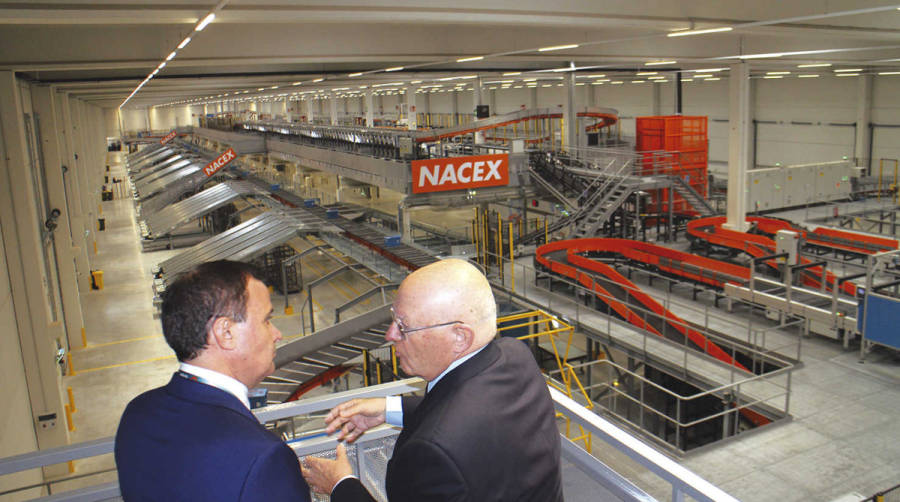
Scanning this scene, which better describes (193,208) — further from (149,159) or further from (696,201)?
(149,159)

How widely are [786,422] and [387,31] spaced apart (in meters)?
8.69

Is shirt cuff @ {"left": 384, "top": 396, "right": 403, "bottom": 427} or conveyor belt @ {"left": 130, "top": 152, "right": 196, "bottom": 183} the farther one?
conveyor belt @ {"left": 130, "top": 152, "right": 196, "bottom": 183}

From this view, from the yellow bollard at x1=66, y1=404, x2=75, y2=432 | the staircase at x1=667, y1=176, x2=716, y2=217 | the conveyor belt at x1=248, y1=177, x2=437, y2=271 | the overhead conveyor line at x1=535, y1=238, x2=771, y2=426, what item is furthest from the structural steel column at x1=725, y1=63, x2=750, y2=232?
the yellow bollard at x1=66, y1=404, x2=75, y2=432

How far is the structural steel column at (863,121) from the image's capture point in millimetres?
26531

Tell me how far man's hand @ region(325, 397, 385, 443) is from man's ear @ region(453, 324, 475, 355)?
1.91 ft

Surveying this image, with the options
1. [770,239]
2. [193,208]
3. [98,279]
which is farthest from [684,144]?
[98,279]

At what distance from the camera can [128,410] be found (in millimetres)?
1633

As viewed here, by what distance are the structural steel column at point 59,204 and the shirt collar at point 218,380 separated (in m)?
13.6

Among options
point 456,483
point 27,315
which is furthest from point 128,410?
point 27,315

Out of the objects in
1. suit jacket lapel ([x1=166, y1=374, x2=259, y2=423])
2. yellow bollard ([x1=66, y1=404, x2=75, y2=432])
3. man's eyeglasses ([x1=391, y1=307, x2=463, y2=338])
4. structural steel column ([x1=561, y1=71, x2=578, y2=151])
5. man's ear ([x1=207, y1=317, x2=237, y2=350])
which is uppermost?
structural steel column ([x1=561, y1=71, x2=578, y2=151])

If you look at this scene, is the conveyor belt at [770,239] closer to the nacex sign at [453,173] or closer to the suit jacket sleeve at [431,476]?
the nacex sign at [453,173]

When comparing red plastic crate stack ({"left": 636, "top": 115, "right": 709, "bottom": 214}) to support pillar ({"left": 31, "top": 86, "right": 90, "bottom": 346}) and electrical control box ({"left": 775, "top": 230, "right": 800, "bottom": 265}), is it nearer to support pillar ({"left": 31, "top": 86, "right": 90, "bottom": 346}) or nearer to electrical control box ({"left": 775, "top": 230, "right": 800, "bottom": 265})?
electrical control box ({"left": 775, "top": 230, "right": 800, "bottom": 265})

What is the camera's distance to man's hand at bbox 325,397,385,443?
2.28 metres

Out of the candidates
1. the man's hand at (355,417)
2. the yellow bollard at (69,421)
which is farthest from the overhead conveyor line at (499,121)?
the man's hand at (355,417)
